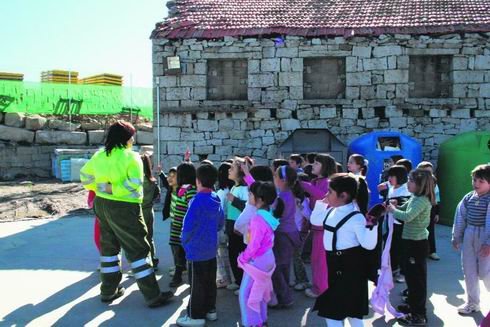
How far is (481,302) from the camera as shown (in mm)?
4898

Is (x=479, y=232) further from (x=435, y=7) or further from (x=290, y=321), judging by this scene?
(x=435, y=7)

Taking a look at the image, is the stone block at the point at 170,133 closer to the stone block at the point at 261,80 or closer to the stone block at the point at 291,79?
the stone block at the point at 261,80

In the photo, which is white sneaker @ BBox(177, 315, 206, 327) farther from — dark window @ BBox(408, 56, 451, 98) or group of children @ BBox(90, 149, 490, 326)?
dark window @ BBox(408, 56, 451, 98)

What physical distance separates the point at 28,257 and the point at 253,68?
6.28 metres

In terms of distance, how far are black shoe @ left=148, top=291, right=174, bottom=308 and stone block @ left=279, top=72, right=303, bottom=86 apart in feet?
22.4

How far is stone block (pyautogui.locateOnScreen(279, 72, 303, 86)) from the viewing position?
10.7m

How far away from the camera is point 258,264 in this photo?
4078 mm

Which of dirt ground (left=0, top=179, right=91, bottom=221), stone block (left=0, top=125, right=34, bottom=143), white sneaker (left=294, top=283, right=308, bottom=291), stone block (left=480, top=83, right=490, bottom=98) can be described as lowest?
dirt ground (left=0, top=179, right=91, bottom=221)

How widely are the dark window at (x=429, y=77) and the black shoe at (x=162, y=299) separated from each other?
7.88 meters

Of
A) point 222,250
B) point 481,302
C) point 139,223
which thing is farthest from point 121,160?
point 481,302

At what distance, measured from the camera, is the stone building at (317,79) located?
1041 cm

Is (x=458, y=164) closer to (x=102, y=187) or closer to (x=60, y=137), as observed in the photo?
(x=102, y=187)

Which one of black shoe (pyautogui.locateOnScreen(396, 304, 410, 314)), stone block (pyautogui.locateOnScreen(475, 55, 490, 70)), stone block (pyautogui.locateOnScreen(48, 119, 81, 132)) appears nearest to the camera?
black shoe (pyautogui.locateOnScreen(396, 304, 410, 314))

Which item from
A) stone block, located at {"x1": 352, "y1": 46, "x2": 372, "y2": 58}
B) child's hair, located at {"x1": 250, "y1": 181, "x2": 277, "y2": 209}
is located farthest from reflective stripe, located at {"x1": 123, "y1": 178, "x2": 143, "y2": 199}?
stone block, located at {"x1": 352, "y1": 46, "x2": 372, "y2": 58}
